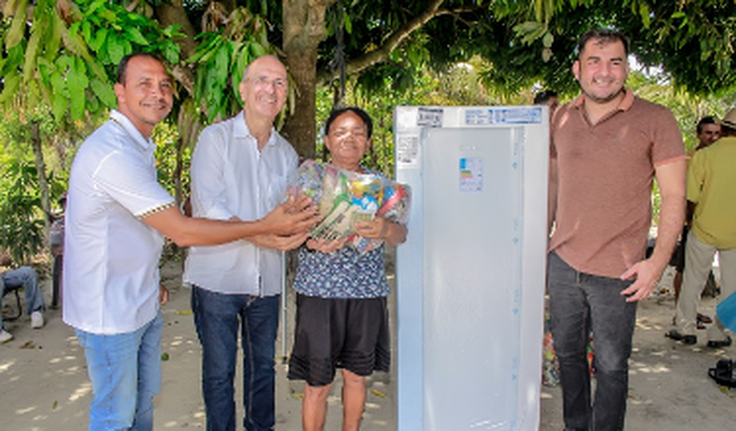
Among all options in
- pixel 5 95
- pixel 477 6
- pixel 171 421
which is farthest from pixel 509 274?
pixel 477 6

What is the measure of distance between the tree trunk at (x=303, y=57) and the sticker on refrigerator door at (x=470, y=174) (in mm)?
1741

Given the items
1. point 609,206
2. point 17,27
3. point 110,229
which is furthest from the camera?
point 17,27

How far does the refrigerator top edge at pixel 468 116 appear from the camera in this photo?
101 inches

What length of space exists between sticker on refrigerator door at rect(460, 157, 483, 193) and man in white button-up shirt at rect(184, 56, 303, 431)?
2.59 feet

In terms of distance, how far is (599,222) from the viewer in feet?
8.45

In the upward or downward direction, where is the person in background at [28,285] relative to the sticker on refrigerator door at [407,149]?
downward

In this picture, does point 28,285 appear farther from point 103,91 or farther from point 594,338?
point 594,338

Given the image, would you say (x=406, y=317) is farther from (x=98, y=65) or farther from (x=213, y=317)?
(x=98, y=65)

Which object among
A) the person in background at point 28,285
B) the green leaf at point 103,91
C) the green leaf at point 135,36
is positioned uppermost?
the green leaf at point 135,36

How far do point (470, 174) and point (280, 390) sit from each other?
6.63 ft

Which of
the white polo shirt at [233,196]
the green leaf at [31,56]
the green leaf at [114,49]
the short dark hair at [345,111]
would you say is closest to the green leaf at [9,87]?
the green leaf at [31,56]

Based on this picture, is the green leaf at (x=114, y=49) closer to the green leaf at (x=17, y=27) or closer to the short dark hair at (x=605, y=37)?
the green leaf at (x=17, y=27)

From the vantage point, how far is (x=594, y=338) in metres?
2.68

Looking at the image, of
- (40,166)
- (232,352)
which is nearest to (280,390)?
(232,352)
